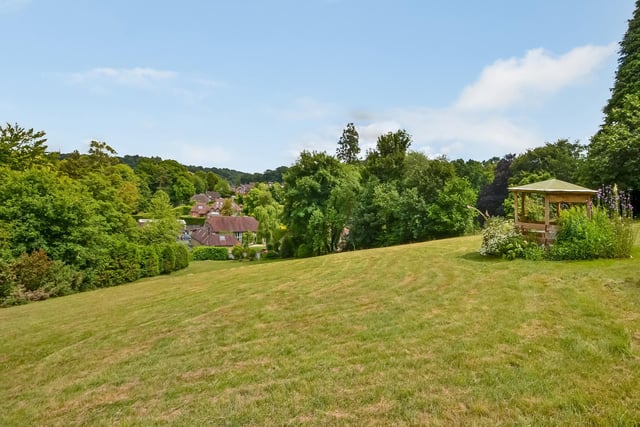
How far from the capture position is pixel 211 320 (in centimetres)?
598

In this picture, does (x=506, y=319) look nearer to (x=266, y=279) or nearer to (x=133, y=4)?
(x=266, y=279)

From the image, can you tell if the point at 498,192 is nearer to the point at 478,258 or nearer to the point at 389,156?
the point at 389,156

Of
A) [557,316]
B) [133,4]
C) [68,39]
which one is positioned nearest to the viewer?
[557,316]

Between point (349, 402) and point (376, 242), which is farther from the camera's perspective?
point (376, 242)

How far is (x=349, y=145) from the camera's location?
45.1 metres

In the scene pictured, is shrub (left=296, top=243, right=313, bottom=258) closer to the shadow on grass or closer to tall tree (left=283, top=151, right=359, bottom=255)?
tall tree (left=283, top=151, right=359, bottom=255)

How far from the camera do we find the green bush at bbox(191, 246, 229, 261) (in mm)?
36125

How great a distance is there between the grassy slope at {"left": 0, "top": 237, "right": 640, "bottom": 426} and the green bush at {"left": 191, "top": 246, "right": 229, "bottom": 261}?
29.3 metres

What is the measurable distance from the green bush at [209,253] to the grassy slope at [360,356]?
2928 centimetres

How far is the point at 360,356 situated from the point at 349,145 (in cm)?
4264

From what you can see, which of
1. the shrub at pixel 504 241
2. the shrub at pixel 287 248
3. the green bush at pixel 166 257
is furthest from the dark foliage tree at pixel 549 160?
the green bush at pixel 166 257

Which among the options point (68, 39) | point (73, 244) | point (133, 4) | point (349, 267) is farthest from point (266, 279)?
point (73, 244)

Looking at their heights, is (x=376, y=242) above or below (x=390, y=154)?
below

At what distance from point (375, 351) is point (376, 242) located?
1815 cm
